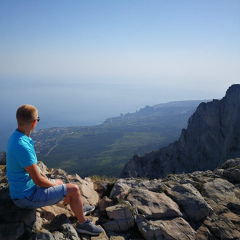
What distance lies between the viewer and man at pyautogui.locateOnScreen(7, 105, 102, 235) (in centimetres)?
556

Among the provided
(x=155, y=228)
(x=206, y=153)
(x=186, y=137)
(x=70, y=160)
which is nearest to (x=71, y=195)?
(x=155, y=228)

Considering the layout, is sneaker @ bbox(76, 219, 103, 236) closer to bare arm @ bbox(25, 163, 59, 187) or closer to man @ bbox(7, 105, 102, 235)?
man @ bbox(7, 105, 102, 235)

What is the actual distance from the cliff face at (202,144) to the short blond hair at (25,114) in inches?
1564

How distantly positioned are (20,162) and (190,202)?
24.2ft

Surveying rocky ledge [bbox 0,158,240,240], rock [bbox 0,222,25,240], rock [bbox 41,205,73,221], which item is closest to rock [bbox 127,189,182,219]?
rocky ledge [bbox 0,158,240,240]

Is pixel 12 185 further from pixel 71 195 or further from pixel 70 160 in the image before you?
pixel 70 160

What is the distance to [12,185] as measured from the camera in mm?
5977

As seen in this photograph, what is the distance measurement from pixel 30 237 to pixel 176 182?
783 cm

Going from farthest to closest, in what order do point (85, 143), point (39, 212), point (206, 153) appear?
point (85, 143) < point (206, 153) < point (39, 212)

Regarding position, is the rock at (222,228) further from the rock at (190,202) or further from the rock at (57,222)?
the rock at (57,222)

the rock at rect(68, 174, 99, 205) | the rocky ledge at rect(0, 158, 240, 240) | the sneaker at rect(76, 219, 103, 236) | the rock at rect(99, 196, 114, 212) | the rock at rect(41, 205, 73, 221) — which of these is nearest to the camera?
the rocky ledge at rect(0, 158, 240, 240)

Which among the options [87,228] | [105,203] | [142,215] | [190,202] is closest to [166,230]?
[142,215]

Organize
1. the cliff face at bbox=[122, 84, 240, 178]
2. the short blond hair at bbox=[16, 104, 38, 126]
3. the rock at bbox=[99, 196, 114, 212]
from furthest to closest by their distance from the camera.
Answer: the cliff face at bbox=[122, 84, 240, 178] < the rock at bbox=[99, 196, 114, 212] < the short blond hair at bbox=[16, 104, 38, 126]

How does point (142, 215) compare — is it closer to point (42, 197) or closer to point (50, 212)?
point (50, 212)
